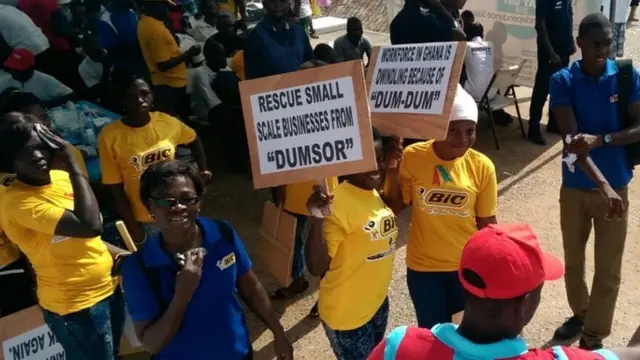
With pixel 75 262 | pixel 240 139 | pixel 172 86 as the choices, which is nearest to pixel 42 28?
pixel 172 86

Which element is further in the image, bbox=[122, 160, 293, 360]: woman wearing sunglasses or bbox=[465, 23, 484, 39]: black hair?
bbox=[465, 23, 484, 39]: black hair

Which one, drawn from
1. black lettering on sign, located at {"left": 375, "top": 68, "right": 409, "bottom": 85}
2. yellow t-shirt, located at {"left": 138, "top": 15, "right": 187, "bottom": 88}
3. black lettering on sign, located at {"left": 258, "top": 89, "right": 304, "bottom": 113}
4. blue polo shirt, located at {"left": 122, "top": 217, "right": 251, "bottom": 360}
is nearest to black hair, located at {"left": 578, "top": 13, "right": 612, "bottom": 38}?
black lettering on sign, located at {"left": 375, "top": 68, "right": 409, "bottom": 85}

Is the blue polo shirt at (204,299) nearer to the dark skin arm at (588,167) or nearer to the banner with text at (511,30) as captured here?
the dark skin arm at (588,167)

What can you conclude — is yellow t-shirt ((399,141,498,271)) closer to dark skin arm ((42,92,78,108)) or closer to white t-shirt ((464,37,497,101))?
dark skin arm ((42,92,78,108))

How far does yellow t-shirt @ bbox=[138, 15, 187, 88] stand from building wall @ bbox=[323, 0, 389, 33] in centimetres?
875

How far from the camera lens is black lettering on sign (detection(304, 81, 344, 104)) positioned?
11.3 ft

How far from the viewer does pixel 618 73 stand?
4105 mm

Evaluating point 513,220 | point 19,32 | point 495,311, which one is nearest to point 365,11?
point 19,32

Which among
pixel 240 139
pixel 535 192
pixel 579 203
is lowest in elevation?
pixel 535 192

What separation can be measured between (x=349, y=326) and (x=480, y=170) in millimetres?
1043

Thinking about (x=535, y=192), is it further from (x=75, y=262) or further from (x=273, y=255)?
(x=75, y=262)

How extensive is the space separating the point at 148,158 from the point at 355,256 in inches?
70.9

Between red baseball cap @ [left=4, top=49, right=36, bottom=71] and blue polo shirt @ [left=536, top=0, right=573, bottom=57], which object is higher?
red baseball cap @ [left=4, top=49, right=36, bottom=71]

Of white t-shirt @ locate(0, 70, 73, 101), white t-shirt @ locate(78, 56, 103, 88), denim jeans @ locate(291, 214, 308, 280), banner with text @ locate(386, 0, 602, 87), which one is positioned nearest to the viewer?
denim jeans @ locate(291, 214, 308, 280)
